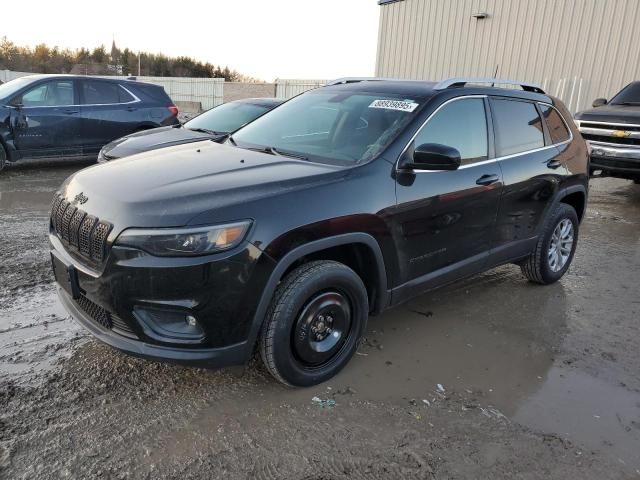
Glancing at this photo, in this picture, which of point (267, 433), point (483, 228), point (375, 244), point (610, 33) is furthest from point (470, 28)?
point (267, 433)

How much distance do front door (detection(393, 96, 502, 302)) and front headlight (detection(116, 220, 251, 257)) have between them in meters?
1.19

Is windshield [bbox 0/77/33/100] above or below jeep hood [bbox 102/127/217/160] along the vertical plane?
above

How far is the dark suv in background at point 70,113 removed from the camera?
28.7 ft

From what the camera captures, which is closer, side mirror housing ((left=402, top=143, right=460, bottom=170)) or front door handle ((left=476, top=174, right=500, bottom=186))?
side mirror housing ((left=402, top=143, right=460, bottom=170))

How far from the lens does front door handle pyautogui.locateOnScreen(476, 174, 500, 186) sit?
12.7 feet

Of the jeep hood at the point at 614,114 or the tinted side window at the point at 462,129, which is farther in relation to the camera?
the jeep hood at the point at 614,114

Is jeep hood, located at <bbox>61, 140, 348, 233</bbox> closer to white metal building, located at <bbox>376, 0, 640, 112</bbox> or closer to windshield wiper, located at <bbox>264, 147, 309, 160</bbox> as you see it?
windshield wiper, located at <bbox>264, 147, 309, 160</bbox>

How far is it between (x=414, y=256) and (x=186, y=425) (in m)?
1.72

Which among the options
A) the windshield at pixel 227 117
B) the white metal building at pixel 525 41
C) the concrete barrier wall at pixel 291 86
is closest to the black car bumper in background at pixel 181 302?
the windshield at pixel 227 117

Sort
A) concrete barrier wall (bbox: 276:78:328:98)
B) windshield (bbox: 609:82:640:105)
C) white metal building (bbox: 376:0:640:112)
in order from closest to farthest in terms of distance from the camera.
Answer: windshield (bbox: 609:82:640:105), white metal building (bbox: 376:0:640:112), concrete barrier wall (bbox: 276:78:328:98)

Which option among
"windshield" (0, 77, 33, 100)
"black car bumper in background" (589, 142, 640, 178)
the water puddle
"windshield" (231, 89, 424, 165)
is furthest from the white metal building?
the water puddle

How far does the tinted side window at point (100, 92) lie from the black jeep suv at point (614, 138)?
8615mm

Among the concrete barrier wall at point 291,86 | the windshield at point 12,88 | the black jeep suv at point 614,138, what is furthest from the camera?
the concrete barrier wall at point 291,86

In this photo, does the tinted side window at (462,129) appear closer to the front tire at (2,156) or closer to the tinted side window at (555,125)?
the tinted side window at (555,125)
